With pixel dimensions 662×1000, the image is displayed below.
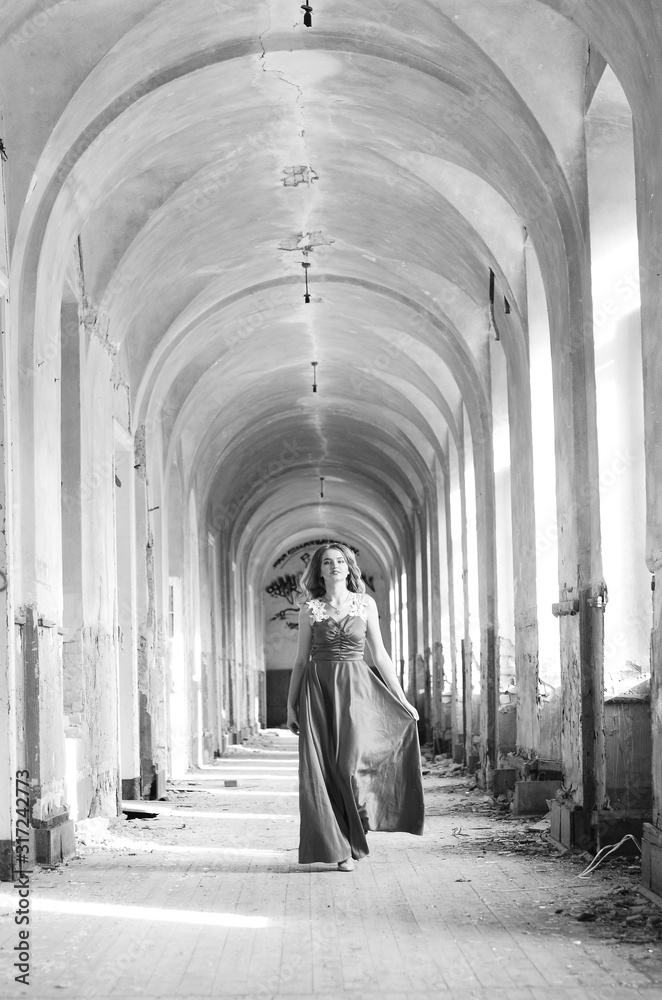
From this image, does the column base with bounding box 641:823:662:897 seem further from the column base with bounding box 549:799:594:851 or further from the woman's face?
the woman's face

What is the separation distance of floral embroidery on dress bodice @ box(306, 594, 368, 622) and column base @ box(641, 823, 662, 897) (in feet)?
6.83

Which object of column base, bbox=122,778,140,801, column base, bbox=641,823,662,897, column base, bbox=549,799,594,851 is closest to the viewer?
column base, bbox=641,823,662,897

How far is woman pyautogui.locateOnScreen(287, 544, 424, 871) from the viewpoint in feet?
23.2

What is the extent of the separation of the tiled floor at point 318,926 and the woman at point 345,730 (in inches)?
11.1

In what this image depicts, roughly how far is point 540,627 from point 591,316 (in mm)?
3223

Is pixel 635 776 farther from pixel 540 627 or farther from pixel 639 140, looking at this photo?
pixel 639 140

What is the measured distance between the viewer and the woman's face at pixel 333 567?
24.2ft

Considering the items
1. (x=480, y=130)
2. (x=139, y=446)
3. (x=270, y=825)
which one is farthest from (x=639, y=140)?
(x=139, y=446)

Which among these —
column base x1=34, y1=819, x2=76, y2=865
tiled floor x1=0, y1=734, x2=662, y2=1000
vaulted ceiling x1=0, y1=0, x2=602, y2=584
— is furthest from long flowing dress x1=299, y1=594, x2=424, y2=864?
vaulted ceiling x1=0, y1=0, x2=602, y2=584

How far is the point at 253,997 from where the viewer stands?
4328mm

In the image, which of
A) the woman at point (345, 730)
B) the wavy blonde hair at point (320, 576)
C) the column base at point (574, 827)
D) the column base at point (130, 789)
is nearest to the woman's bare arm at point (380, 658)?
the woman at point (345, 730)

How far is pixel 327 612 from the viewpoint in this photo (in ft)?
24.1

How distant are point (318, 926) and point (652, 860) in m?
1.74

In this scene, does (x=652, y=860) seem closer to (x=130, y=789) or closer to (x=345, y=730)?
(x=345, y=730)
